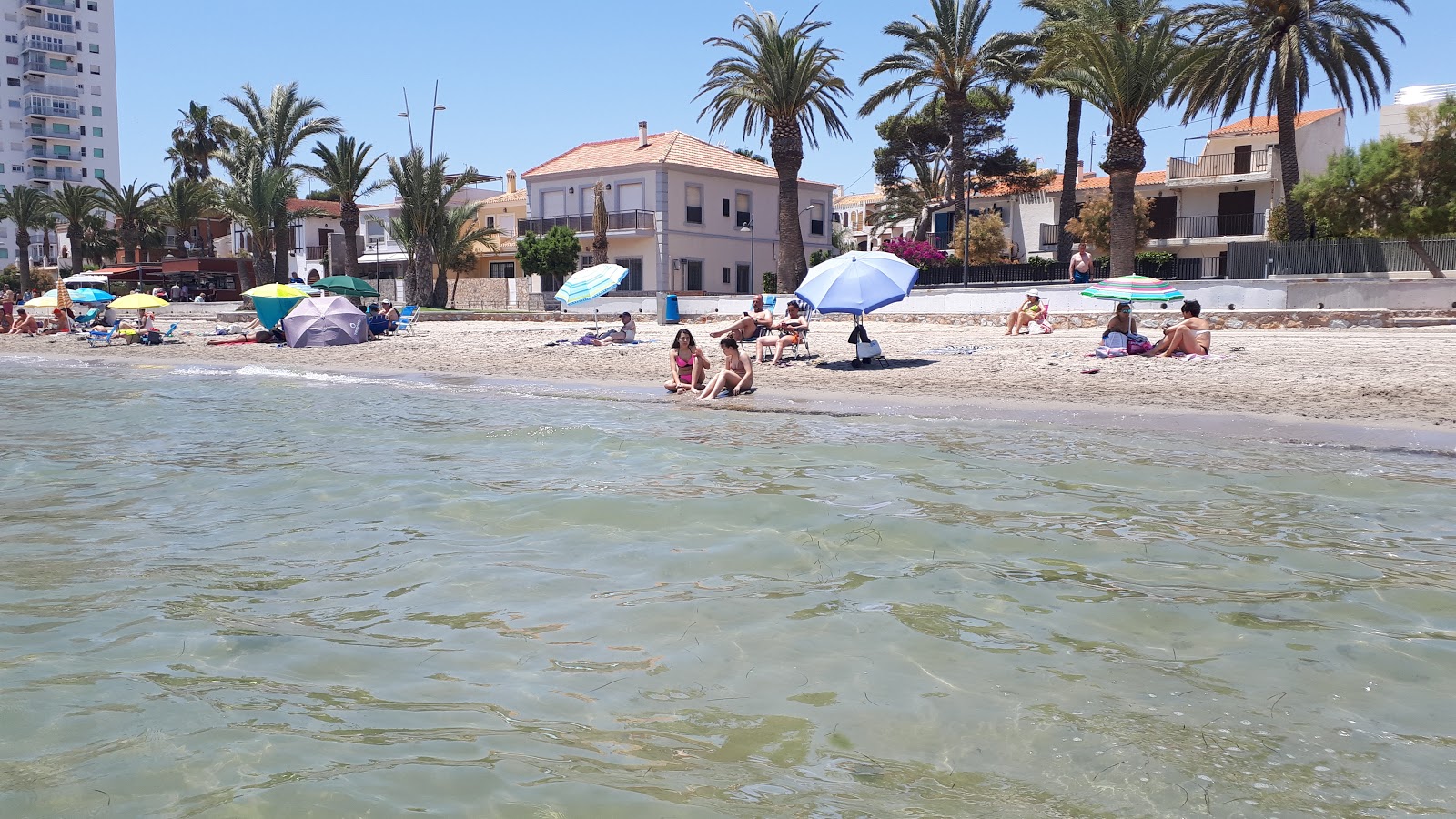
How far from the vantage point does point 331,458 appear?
11203 millimetres

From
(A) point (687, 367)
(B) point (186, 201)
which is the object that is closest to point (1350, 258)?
(A) point (687, 367)

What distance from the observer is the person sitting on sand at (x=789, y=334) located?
17.5 meters

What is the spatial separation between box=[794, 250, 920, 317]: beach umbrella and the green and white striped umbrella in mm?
3090

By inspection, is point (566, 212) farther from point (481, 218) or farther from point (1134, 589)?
point (1134, 589)

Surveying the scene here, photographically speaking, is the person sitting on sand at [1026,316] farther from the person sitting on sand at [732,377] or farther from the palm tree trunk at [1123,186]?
the person sitting on sand at [732,377]

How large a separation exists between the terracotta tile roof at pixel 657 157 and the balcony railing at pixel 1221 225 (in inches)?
681

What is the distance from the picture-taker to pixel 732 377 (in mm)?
15086

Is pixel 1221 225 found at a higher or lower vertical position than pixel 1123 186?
higher

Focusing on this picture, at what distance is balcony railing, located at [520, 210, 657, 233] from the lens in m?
44.9

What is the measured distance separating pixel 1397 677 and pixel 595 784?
142 inches

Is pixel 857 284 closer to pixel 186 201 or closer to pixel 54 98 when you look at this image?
pixel 186 201

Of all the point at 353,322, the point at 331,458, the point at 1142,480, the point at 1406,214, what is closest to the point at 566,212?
the point at 353,322

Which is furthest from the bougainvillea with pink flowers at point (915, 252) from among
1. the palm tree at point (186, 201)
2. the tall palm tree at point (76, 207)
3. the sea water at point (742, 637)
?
the tall palm tree at point (76, 207)

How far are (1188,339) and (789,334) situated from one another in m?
6.20
